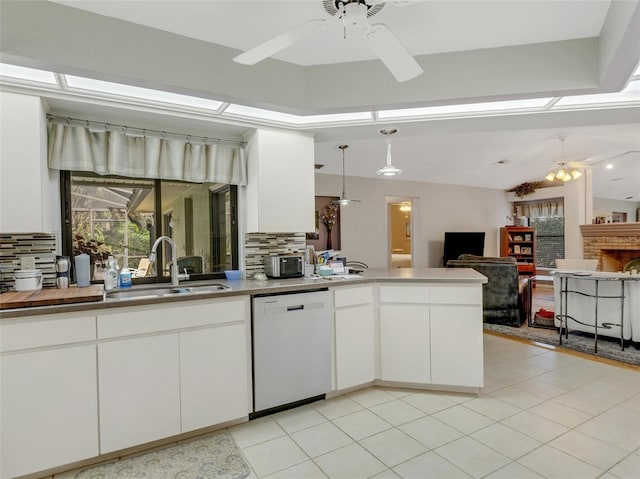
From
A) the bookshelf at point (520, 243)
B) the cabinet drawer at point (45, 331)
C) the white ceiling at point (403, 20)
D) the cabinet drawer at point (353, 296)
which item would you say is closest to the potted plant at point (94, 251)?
the cabinet drawer at point (45, 331)

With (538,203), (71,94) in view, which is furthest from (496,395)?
(538,203)

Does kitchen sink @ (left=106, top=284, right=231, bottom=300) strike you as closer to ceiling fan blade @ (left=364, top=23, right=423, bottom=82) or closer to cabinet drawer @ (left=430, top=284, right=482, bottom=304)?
cabinet drawer @ (left=430, top=284, right=482, bottom=304)

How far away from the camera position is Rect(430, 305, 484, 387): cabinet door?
2.75 m

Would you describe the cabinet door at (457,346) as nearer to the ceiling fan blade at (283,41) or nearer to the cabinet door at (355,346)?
the cabinet door at (355,346)

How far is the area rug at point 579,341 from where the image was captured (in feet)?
11.6

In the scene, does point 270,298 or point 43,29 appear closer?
point 43,29

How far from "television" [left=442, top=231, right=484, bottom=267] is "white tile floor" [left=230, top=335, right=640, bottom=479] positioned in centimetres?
434

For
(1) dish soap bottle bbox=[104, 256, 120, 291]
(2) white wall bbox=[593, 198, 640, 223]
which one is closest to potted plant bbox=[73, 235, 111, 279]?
(1) dish soap bottle bbox=[104, 256, 120, 291]

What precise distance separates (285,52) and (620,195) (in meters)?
12.0

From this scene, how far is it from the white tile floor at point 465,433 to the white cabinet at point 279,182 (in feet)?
4.82

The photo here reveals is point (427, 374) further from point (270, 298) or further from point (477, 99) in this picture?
point (477, 99)

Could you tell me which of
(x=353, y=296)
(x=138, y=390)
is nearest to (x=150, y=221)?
(x=138, y=390)

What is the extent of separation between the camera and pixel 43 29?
1.86m

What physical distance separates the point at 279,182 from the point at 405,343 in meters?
1.68
